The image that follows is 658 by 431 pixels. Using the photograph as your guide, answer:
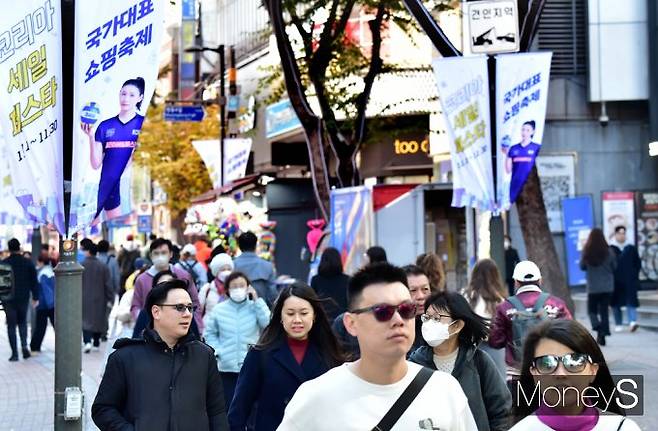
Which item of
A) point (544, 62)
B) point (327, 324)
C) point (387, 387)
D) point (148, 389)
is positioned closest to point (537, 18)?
point (544, 62)

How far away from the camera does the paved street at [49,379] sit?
13.7 meters

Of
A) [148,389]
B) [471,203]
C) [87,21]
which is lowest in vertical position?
[148,389]

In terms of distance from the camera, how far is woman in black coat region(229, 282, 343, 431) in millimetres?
7801

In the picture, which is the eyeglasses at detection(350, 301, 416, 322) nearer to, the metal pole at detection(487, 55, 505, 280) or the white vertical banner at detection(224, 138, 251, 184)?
the metal pole at detection(487, 55, 505, 280)

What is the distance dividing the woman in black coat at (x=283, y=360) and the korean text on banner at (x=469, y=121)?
5915mm

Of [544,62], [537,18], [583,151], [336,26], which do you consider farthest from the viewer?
[583,151]

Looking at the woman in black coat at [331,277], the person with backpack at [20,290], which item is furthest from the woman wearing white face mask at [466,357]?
the person with backpack at [20,290]

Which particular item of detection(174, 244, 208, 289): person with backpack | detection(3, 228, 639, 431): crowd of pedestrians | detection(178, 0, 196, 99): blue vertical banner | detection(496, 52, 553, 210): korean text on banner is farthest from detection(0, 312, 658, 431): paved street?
detection(178, 0, 196, 99): blue vertical banner

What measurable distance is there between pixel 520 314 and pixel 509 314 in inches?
3.5

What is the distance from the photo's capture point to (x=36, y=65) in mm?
8219

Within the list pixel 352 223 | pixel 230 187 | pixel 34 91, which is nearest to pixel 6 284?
pixel 34 91

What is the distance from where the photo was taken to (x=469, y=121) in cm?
1388

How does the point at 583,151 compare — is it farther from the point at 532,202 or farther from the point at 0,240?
the point at 0,240

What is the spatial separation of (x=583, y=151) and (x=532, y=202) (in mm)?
9916
